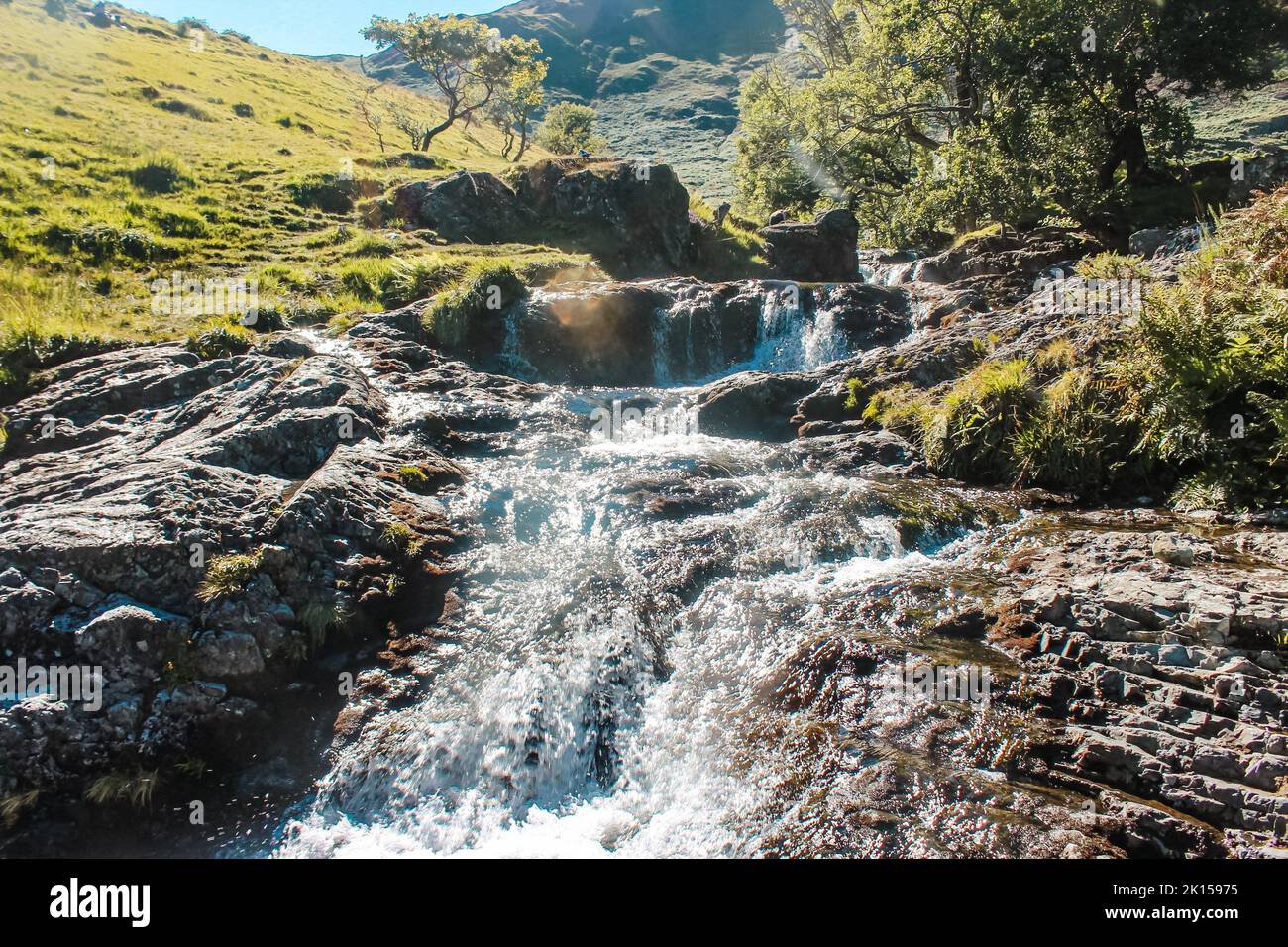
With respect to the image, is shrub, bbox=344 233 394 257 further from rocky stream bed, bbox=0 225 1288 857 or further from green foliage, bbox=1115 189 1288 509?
green foliage, bbox=1115 189 1288 509

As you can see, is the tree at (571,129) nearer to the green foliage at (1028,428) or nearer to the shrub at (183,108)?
the shrub at (183,108)

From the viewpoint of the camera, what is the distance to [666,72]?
169000 mm

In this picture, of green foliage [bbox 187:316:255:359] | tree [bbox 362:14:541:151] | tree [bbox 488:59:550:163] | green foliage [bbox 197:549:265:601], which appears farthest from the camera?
tree [bbox 488:59:550:163]

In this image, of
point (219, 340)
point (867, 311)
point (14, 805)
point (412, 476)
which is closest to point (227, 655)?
point (14, 805)

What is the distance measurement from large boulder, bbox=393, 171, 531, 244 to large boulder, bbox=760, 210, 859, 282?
11.1 metres

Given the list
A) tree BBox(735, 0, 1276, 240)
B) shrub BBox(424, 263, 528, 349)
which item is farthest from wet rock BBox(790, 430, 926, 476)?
tree BBox(735, 0, 1276, 240)

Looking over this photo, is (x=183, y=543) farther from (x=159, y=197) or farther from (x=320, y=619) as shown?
(x=159, y=197)

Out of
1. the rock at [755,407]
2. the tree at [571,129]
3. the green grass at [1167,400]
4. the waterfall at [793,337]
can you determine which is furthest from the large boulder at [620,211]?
the tree at [571,129]

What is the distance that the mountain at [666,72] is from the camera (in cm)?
11900

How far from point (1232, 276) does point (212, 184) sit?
32.6 m

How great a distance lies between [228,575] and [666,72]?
7787 inches

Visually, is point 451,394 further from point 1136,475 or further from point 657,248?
point 657,248

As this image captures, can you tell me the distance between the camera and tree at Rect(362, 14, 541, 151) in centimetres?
4447
